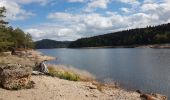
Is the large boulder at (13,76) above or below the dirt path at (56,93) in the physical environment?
above

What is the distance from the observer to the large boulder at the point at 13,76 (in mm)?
24469

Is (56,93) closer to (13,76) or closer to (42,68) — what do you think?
(13,76)

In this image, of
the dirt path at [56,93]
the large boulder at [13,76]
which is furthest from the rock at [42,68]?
the large boulder at [13,76]

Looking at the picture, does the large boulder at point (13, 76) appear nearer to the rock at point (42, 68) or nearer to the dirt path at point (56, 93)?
the dirt path at point (56, 93)

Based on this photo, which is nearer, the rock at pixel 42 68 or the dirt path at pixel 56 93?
the dirt path at pixel 56 93

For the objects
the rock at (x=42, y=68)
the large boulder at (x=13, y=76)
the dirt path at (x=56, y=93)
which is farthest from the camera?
the rock at (x=42, y=68)

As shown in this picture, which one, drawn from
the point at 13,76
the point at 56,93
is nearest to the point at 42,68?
the point at 13,76

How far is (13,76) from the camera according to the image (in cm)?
2447

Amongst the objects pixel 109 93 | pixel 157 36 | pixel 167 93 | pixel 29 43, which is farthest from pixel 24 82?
pixel 157 36

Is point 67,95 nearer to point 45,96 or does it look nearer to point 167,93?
point 45,96

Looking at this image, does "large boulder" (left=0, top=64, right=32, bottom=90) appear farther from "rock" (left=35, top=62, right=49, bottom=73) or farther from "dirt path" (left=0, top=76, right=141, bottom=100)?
"rock" (left=35, top=62, right=49, bottom=73)

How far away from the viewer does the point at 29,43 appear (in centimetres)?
13912

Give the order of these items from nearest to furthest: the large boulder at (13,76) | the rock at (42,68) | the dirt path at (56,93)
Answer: the dirt path at (56,93), the large boulder at (13,76), the rock at (42,68)

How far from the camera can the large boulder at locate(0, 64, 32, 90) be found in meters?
24.5
